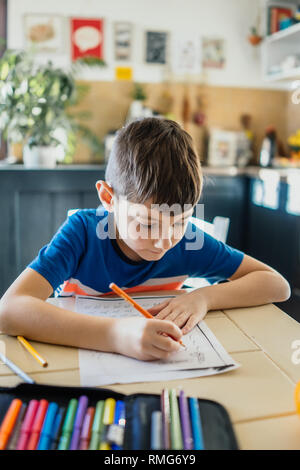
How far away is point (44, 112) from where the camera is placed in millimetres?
2283

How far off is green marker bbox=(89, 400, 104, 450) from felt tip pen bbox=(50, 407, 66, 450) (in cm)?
3

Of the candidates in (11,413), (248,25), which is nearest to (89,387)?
(11,413)

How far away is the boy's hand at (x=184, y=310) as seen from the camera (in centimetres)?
73

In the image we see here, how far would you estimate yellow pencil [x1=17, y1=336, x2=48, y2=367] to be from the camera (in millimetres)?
589

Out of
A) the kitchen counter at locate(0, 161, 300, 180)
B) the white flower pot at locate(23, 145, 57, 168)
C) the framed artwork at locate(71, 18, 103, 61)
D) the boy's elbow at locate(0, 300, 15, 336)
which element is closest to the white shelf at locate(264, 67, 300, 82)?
the kitchen counter at locate(0, 161, 300, 180)

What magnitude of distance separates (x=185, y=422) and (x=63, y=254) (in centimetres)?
53

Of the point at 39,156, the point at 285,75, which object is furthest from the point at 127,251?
the point at 285,75

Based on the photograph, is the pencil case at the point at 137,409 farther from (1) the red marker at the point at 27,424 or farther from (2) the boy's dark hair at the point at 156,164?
(2) the boy's dark hair at the point at 156,164

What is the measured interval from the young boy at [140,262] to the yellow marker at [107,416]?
0.13 m

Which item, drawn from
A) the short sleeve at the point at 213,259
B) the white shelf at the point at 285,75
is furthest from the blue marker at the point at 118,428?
the white shelf at the point at 285,75

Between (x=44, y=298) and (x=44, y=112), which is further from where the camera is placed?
(x=44, y=112)

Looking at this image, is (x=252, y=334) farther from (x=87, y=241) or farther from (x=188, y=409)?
(x=87, y=241)

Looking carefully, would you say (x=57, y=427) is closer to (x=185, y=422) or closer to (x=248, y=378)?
(x=185, y=422)

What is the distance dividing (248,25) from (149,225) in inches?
109
